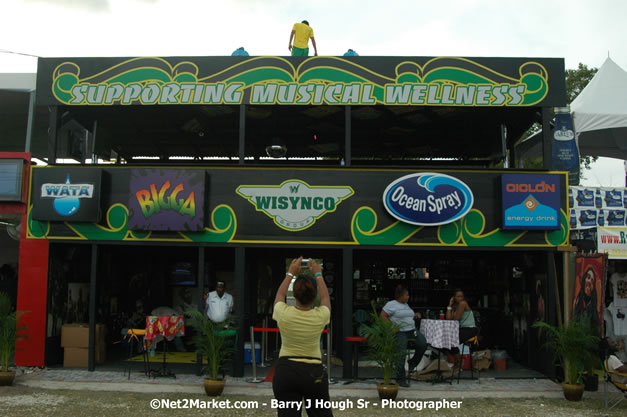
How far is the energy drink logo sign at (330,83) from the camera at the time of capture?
1093 cm

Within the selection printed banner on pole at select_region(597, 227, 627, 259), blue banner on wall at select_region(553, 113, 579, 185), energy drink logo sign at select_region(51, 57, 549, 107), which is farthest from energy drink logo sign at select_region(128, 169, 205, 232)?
blue banner on wall at select_region(553, 113, 579, 185)

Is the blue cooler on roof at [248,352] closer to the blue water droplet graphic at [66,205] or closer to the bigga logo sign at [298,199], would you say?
the bigga logo sign at [298,199]

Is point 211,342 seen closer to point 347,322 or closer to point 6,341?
point 347,322

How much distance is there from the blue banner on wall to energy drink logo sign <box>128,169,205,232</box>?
791cm

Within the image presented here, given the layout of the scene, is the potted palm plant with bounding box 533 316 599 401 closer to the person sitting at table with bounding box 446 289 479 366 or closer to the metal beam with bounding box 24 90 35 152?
the person sitting at table with bounding box 446 289 479 366

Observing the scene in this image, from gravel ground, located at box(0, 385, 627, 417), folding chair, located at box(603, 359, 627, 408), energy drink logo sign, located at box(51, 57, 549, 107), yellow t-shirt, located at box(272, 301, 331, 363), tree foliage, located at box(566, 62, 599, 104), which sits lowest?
gravel ground, located at box(0, 385, 627, 417)

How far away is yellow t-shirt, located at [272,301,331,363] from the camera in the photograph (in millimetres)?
4062

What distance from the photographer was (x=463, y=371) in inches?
438

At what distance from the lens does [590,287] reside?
970 centimetres

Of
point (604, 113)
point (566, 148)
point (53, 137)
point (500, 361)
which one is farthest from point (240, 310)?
point (604, 113)

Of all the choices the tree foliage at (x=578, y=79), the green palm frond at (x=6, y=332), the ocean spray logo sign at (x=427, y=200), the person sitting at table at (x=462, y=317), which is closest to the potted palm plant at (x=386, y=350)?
the person sitting at table at (x=462, y=317)

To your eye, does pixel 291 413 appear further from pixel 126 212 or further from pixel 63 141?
pixel 63 141

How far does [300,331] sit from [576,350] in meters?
6.64

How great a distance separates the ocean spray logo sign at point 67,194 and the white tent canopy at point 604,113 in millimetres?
11615
